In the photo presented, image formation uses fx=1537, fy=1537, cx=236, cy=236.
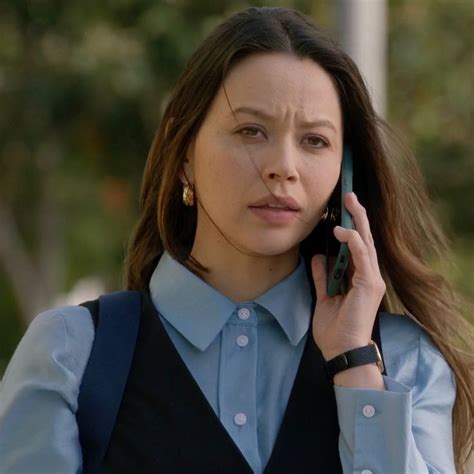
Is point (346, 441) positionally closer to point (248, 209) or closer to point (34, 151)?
point (248, 209)

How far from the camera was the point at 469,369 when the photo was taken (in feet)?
10.8

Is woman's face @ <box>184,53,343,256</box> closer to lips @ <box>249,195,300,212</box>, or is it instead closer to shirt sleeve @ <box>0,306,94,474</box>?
lips @ <box>249,195,300,212</box>

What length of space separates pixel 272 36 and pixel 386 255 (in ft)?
1.84

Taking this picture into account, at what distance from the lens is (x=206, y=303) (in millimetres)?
3275

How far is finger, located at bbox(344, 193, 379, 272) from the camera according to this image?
3.25 meters

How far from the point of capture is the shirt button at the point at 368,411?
3023 mm

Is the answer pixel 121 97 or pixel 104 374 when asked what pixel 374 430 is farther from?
A: pixel 121 97

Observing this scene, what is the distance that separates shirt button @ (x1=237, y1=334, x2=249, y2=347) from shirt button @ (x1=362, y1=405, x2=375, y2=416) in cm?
32

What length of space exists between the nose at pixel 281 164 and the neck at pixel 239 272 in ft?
0.80

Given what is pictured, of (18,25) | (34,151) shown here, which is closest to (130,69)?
(18,25)

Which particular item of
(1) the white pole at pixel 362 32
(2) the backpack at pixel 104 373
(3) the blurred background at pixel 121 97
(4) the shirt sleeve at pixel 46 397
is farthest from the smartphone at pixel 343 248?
(3) the blurred background at pixel 121 97

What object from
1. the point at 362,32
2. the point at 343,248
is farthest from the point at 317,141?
the point at 362,32

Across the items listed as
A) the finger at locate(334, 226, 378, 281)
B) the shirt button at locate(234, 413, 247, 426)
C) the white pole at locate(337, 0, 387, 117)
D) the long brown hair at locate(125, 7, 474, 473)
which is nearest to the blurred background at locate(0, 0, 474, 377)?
the white pole at locate(337, 0, 387, 117)

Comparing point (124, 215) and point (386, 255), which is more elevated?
point (386, 255)
